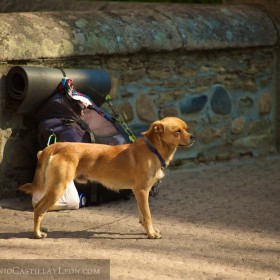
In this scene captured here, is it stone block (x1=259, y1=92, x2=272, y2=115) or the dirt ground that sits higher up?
the dirt ground

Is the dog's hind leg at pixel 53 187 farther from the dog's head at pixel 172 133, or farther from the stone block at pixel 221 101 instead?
the stone block at pixel 221 101

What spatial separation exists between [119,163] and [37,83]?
1.16 m

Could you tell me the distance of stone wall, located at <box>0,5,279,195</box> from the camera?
22.4ft

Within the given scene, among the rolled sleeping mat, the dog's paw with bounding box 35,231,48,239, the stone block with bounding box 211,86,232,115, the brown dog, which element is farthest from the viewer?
the stone block with bounding box 211,86,232,115

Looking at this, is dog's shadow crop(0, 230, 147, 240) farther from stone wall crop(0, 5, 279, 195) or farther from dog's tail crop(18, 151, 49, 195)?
stone wall crop(0, 5, 279, 195)

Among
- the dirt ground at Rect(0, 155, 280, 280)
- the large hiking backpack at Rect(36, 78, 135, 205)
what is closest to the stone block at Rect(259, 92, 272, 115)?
the dirt ground at Rect(0, 155, 280, 280)

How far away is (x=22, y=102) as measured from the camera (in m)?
6.56

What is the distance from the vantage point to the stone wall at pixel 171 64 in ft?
22.4

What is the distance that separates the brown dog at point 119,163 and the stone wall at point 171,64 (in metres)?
1.06

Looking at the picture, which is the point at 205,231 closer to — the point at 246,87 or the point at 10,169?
the point at 10,169

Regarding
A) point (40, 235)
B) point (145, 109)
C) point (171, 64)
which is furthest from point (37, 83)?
point (171, 64)

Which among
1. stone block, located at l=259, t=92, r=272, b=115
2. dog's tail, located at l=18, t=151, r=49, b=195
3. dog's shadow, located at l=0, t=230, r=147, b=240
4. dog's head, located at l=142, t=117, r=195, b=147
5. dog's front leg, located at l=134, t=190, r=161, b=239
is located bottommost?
stone block, located at l=259, t=92, r=272, b=115

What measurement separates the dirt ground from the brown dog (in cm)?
27

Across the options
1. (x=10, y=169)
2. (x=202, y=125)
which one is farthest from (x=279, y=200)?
(x=10, y=169)
